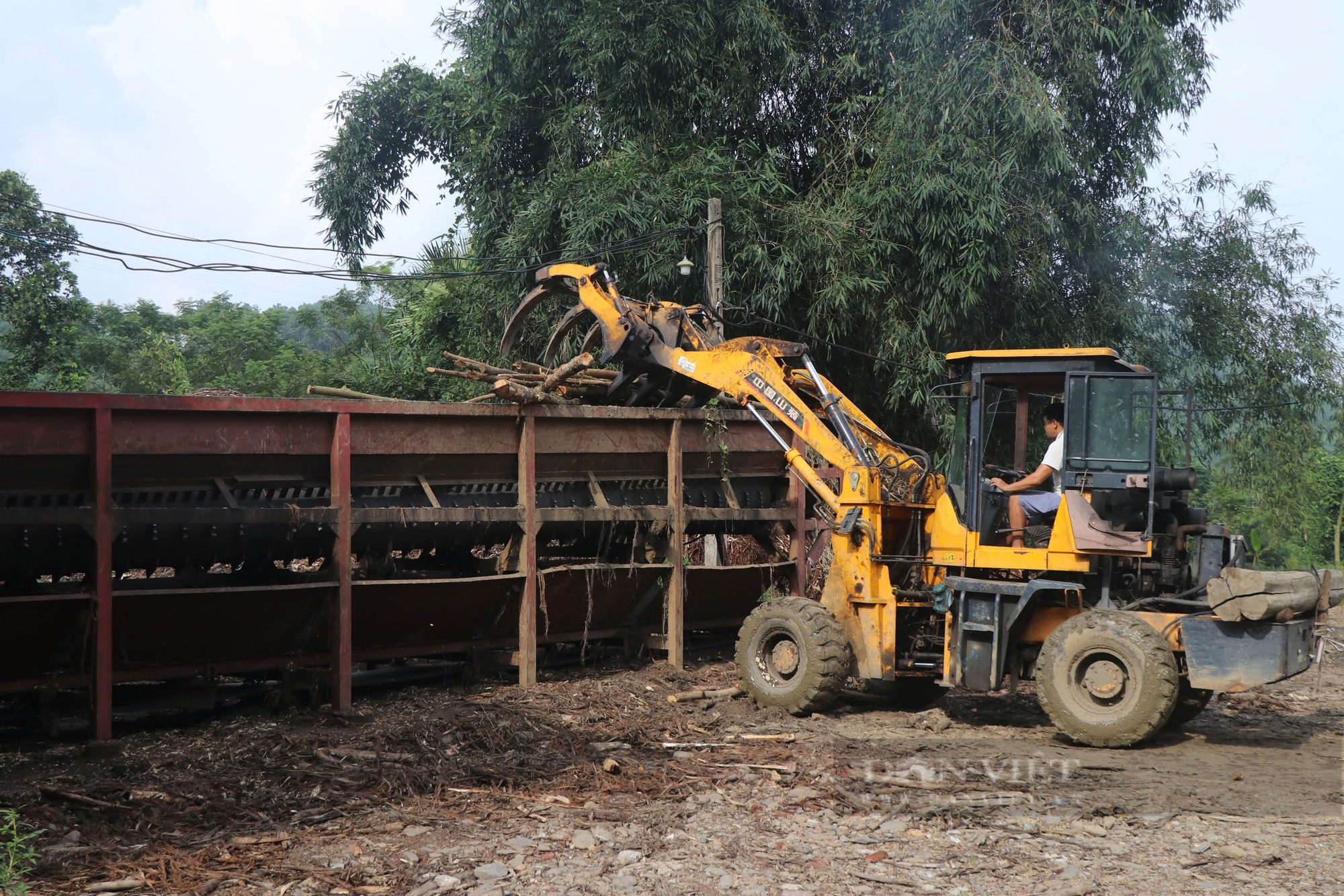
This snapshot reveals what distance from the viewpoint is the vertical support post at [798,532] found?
11.2m

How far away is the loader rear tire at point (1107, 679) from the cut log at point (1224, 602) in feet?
1.30

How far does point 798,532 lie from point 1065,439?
3916 mm

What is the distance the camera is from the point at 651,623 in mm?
10359

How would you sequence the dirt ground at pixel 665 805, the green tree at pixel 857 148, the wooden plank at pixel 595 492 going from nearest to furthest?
the dirt ground at pixel 665 805 → the wooden plank at pixel 595 492 → the green tree at pixel 857 148

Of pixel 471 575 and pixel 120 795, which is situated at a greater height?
pixel 471 575

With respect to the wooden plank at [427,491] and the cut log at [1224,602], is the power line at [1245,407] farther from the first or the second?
the wooden plank at [427,491]

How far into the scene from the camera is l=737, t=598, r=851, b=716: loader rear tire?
27.0ft

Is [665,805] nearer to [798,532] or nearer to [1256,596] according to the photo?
[1256,596]

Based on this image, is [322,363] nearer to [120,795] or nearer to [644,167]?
[644,167]

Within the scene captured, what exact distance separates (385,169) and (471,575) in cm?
1330

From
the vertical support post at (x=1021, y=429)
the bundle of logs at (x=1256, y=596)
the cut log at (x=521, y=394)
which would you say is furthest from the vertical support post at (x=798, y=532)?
the bundle of logs at (x=1256, y=596)

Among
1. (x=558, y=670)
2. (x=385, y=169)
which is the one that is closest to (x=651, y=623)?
(x=558, y=670)

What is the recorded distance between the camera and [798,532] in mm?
11203

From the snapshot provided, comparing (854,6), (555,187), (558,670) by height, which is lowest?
(558,670)
